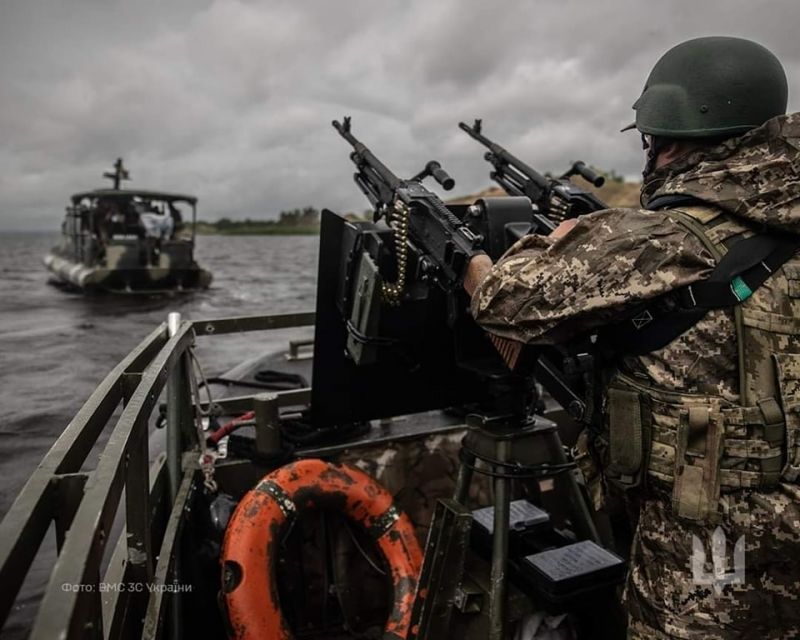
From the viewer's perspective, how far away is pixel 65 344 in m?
14.3

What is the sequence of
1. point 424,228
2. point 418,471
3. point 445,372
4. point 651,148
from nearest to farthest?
point 651,148, point 424,228, point 445,372, point 418,471

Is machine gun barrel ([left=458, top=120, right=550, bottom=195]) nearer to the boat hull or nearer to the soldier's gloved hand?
the soldier's gloved hand

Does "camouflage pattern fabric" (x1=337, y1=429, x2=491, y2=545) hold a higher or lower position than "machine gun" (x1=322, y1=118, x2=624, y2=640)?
lower

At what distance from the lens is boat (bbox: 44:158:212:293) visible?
69.6ft

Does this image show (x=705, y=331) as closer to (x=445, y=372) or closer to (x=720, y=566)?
(x=720, y=566)

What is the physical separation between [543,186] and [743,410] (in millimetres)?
1979

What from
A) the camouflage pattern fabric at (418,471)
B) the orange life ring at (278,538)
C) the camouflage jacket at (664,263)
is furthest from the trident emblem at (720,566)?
the camouflage pattern fabric at (418,471)

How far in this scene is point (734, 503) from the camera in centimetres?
188

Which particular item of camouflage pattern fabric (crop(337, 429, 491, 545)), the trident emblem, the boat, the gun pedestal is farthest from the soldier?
the boat

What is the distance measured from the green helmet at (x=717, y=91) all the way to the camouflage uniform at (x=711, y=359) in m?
0.09

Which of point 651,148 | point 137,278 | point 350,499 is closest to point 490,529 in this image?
point 350,499

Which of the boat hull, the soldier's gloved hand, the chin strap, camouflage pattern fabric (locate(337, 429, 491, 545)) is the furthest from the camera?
the boat hull

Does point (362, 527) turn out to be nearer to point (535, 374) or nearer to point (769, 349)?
point (535, 374)

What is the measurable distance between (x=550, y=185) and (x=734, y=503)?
6.45 feet
